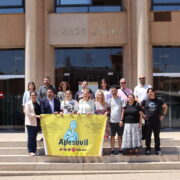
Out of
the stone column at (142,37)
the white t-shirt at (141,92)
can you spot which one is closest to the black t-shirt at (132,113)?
the white t-shirt at (141,92)

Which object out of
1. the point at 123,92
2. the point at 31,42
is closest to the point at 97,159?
the point at 123,92

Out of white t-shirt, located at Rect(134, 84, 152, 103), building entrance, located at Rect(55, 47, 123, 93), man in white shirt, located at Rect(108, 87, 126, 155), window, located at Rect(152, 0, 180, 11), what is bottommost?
man in white shirt, located at Rect(108, 87, 126, 155)

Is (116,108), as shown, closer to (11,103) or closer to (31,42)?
(31,42)

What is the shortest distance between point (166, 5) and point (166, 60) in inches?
92.4

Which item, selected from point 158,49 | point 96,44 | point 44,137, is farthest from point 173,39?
point 44,137

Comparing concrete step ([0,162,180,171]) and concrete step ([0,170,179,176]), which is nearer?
concrete step ([0,170,179,176])

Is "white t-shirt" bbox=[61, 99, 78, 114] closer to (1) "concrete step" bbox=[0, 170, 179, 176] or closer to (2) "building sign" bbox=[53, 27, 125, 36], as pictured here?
(1) "concrete step" bbox=[0, 170, 179, 176]

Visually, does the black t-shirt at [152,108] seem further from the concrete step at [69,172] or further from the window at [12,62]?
the window at [12,62]

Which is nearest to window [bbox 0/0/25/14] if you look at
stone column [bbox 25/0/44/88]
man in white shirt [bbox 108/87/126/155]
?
stone column [bbox 25/0/44/88]

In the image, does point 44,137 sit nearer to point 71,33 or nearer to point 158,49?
point 71,33

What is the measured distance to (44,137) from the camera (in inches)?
392

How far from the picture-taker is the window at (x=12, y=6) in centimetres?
1562

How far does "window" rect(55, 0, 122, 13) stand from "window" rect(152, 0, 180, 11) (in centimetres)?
154

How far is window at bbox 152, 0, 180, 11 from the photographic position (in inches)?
606
